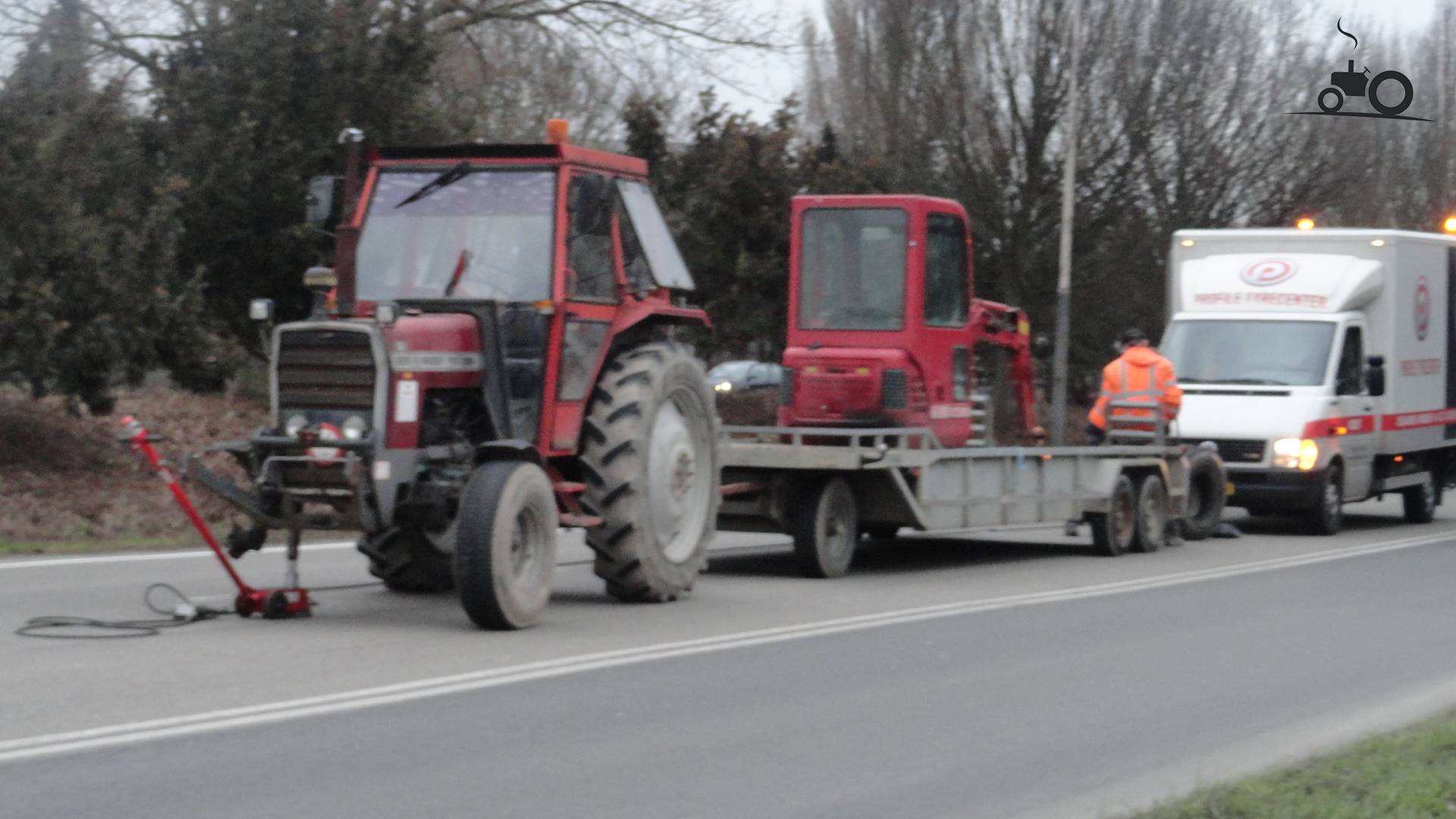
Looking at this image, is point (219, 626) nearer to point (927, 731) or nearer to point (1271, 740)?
point (927, 731)

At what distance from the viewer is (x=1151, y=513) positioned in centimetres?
1886

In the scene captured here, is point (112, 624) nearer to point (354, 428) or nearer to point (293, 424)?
point (293, 424)

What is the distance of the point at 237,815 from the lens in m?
6.48

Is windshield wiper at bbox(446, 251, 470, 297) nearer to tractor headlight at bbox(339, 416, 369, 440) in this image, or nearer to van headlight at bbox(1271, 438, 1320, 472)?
Answer: tractor headlight at bbox(339, 416, 369, 440)

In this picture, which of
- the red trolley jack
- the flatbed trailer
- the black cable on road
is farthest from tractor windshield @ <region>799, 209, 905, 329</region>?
the black cable on road

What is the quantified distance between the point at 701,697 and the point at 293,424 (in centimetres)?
322

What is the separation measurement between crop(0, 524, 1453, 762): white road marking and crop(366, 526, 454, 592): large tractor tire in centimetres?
230

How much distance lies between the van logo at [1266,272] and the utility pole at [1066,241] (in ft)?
31.0

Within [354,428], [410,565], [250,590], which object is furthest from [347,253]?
[410,565]

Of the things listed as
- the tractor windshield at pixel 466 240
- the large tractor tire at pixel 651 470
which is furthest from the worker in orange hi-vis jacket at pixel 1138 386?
the tractor windshield at pixel 466 240

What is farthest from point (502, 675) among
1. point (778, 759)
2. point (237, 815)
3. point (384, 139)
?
point (384, 139)

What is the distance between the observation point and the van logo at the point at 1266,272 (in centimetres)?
2172

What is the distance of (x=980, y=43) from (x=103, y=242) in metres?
18.8

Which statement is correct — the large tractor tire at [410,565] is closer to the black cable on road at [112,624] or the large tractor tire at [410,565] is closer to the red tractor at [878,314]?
the black cable on road at [112,624]
